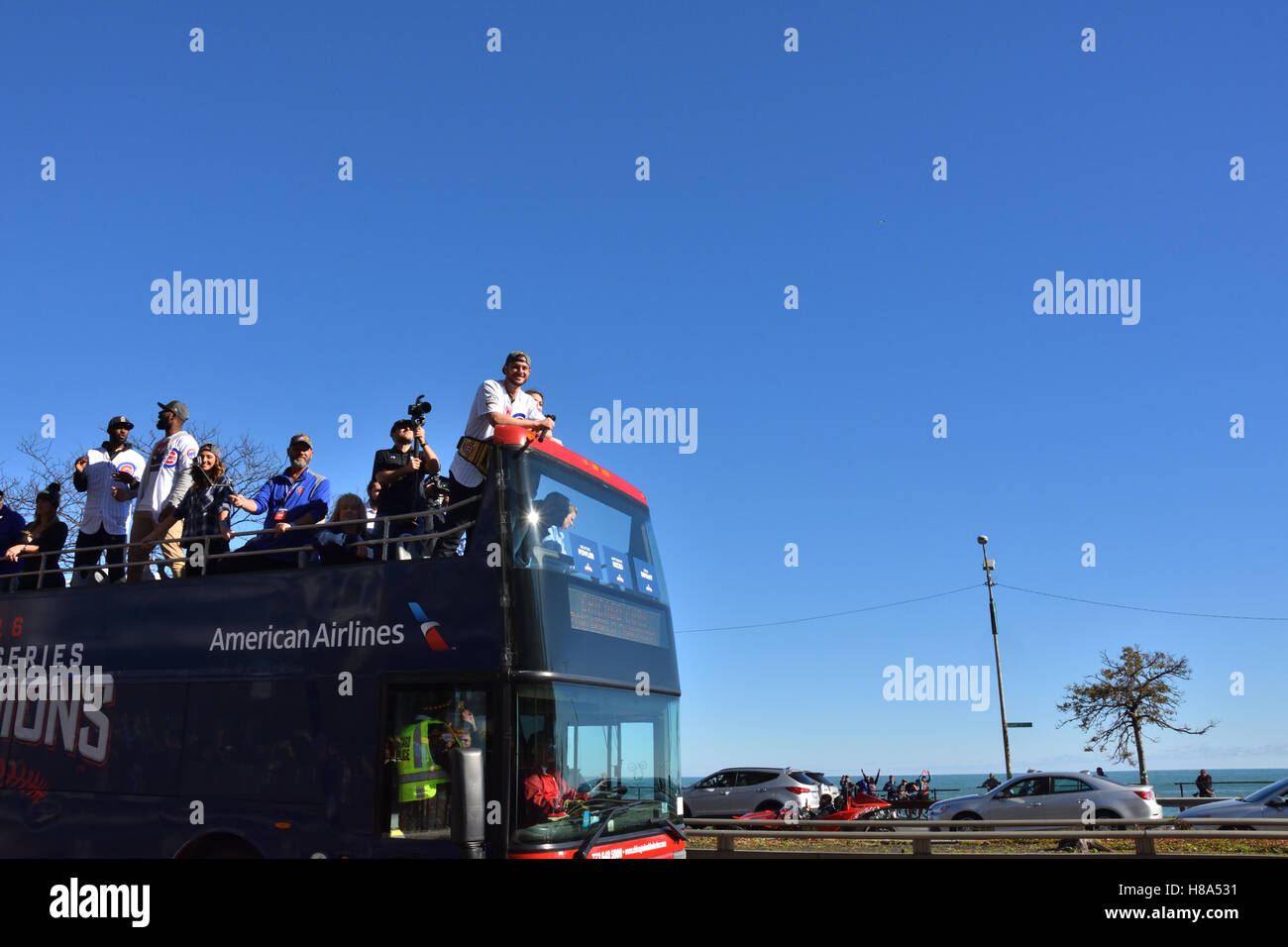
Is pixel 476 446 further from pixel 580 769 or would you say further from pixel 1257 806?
pixel 1257 806

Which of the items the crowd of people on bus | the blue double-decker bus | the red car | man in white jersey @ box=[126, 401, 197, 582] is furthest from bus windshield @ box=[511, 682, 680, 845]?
the red car

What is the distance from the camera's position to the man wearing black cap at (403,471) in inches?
334

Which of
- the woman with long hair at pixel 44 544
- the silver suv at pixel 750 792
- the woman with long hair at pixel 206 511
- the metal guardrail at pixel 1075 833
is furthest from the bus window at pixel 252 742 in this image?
the silver suv at pixel 750 792

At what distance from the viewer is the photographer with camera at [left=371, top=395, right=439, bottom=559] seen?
8.48 m

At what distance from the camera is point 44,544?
10.5 m

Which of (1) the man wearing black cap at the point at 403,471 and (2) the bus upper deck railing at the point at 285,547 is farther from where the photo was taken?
(1) the man wearing black cap at the point at 403,471

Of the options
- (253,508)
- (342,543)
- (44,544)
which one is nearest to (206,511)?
(253,508)

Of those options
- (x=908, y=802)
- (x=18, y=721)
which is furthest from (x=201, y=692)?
(x=908, y=802)

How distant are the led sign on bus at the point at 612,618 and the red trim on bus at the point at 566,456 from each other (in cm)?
110

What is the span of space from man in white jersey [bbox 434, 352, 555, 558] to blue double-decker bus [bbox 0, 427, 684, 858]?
0.50 feet

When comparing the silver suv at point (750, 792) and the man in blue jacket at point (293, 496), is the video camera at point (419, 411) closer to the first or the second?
the man in blue jacket at point (293, 496)

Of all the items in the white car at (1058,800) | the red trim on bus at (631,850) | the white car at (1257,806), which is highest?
the red trim on bus at (631,850)
